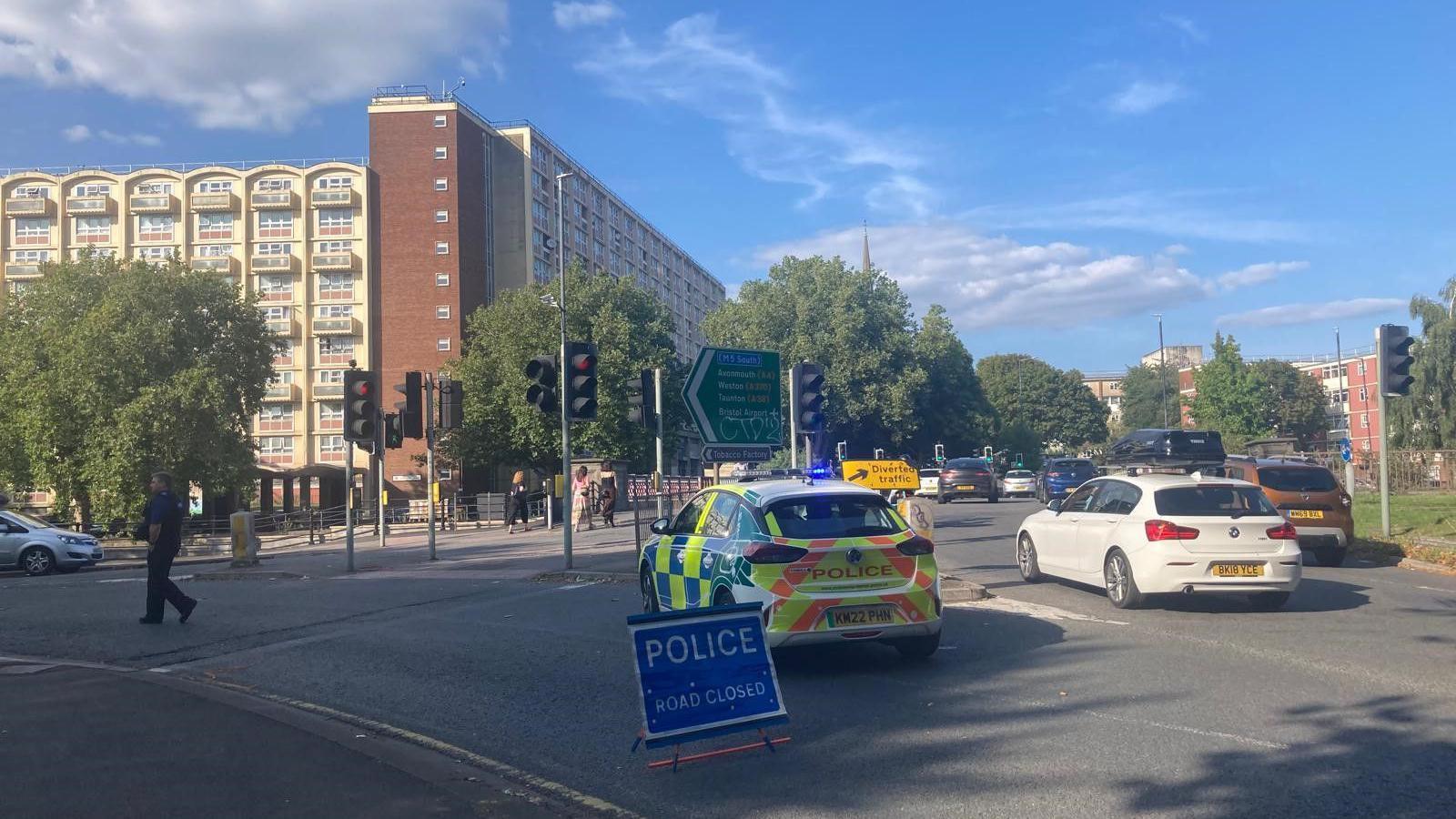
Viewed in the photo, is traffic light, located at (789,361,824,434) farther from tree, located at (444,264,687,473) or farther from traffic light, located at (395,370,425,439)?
tree, located at (444,264,687,473)

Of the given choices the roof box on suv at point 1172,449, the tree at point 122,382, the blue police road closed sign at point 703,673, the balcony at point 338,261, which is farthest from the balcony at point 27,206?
the blue police road closed sign at point 703,673

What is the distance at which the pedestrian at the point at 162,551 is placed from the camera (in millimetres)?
12281

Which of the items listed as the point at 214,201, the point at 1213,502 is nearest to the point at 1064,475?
the point at 1213,502

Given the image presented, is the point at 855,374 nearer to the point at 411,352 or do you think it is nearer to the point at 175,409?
the point at 411,352

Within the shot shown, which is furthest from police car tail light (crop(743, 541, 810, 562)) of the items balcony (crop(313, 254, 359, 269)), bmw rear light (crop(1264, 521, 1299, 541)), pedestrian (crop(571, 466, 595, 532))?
balcony (crop(313, 254, 359, 269))

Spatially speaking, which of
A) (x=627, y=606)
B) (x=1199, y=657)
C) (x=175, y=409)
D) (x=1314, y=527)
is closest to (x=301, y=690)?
(x=627, y=606)

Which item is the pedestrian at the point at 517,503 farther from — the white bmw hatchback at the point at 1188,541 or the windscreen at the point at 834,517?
the windscreen at the point at 834,517

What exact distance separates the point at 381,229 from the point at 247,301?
22266mm

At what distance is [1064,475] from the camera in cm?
3525

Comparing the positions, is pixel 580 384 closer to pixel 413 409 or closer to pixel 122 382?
pixel 413 409

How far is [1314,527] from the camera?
51.1 ft

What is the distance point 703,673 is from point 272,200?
218ft

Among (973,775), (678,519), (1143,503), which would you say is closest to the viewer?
(973,775)

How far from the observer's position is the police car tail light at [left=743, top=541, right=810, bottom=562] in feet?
26.6
